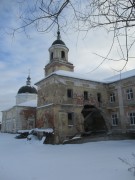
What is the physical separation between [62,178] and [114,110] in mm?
17429

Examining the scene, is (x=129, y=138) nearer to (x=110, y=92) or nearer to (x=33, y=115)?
(x=110, y=92)

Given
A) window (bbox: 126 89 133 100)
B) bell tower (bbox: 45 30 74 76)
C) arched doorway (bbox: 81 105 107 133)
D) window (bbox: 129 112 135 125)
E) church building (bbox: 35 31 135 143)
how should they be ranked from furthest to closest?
bell tower (bbox: 45 30 74 76)
arched doorway (bbox: 81 105 107 133)
window (bbox: 126 89 133 100)
window (bbox: 129 112 135 125)
church building (bbox: 35 31 135 143)

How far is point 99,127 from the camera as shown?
24531mm

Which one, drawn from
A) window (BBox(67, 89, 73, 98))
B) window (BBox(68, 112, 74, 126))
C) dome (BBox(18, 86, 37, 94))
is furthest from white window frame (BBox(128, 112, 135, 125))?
dome (BBox(18, 86, 37, 94))

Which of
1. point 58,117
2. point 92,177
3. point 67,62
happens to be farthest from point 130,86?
point 92,177

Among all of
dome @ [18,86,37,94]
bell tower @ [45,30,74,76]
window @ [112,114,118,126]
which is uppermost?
bell tower @ [45,30,74,76]

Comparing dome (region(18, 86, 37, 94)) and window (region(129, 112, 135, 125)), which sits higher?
dome (region(18, 86, 37, 94))

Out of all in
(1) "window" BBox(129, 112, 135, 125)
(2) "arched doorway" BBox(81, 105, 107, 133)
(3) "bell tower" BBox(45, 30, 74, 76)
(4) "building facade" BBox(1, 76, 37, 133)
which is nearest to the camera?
(1) "window" BBox(129, 112, 135, 125)

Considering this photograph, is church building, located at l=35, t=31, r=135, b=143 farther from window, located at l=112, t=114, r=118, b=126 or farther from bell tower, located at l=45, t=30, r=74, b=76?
bell tower, located at l=45, t=30, r=74, b=76

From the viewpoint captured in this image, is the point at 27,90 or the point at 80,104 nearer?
the point at 80,104

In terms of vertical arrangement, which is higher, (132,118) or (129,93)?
(129,93)

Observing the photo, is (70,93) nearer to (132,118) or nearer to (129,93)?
(129,93)

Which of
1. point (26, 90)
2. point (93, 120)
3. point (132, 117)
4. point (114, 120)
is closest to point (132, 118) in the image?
point (132, 117)

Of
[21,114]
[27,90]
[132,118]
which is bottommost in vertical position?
[132,118]
